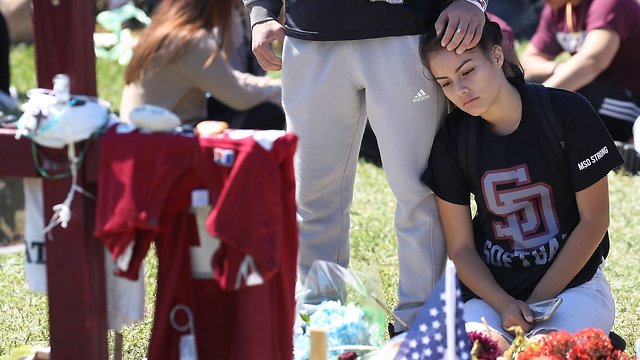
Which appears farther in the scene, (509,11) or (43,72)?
(509,11)

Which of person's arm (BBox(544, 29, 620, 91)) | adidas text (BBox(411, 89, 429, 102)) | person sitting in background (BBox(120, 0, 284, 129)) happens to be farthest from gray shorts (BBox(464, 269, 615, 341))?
person's arm (BBox(544, 29, 620, 91))

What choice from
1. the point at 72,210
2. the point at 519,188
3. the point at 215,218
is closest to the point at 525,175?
the point at 519,188

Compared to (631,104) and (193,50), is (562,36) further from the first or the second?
(193,50)

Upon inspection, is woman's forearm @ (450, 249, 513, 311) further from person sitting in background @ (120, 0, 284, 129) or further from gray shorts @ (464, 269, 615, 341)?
person sitting in background @ (120, 0, 284, 129)

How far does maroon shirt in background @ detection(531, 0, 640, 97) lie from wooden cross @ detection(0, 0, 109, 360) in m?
3.32

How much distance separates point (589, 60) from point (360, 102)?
2387 mm

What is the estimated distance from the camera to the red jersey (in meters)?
2.02

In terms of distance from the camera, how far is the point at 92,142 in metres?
2.13

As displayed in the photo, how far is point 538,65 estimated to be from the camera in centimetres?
533

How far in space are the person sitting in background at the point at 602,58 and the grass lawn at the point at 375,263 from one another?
34 cm

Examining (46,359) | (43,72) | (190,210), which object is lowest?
(46,359)

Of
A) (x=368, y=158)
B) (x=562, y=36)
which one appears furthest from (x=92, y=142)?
(x=562, y=36)

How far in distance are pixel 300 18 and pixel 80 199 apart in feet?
2.98

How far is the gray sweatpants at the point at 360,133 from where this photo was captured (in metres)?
2.74
